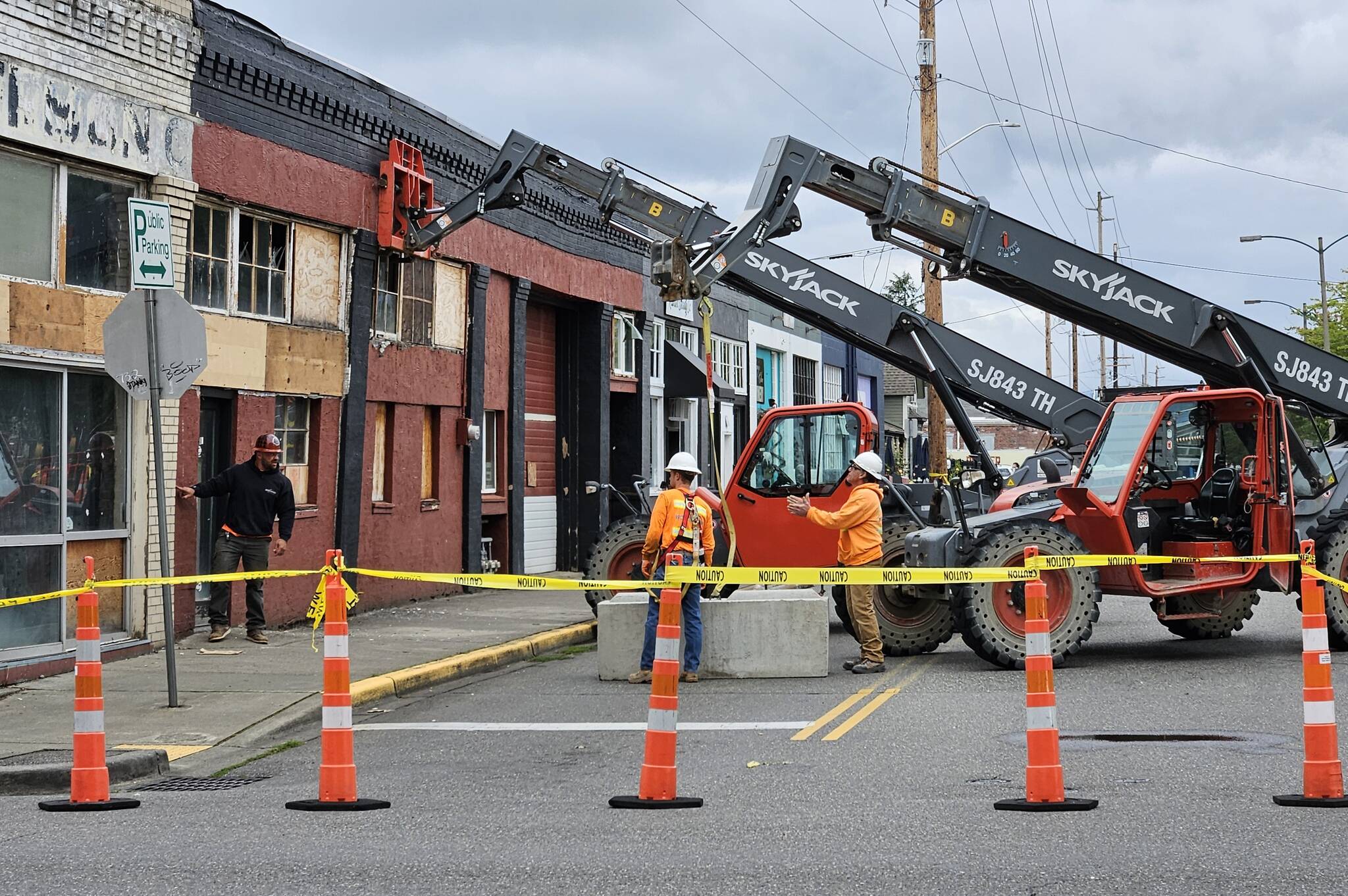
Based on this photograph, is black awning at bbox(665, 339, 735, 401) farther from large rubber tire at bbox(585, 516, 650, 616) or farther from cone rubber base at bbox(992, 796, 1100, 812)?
cone rubber base at bbox(992, 796, 1100, 812)

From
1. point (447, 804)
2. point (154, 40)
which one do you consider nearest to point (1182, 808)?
point (447, 804)

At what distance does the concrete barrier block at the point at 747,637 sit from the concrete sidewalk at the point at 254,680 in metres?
1.62

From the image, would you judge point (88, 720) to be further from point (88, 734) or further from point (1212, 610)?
point (1212, 610)

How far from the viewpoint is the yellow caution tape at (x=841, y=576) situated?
880cm

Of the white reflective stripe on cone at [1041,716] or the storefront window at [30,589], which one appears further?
the storefront window at [30,589]

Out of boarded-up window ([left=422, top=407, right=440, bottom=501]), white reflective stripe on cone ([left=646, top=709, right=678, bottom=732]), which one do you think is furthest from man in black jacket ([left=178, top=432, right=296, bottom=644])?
white reflective stripe on cone ([left=646, top=709, right=678, bottom=732])

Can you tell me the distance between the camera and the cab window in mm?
15633

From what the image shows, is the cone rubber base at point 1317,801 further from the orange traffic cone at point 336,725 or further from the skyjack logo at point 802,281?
the skyjack logo at point 802,281

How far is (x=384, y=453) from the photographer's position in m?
18.7

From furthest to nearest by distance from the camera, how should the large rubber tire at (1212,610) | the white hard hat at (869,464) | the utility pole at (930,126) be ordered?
1. the utility pole at (930,126)
2. the large rubber tire at (1212,610)
3. the white hard hat at (869,464)

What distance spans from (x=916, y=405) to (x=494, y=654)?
58.0 meters

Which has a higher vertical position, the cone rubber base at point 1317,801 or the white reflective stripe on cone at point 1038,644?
the white reflective stripe on cone at point 1038,644

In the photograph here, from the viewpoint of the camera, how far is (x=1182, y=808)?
7.21m

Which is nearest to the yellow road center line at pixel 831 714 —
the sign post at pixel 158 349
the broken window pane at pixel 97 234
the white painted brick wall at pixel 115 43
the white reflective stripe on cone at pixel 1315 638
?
the white reflective stripe on cone at pixel 1315 638
